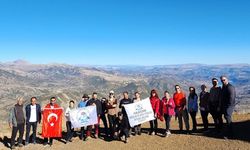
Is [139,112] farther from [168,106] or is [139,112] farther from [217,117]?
[217,117]

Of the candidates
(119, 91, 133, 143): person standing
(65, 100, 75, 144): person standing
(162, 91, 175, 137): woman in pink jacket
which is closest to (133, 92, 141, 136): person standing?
(119, 91, 133, 143): person standing

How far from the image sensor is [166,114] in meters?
19.7

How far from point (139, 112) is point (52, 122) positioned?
535 centimetres

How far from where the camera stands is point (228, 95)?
56.1ft

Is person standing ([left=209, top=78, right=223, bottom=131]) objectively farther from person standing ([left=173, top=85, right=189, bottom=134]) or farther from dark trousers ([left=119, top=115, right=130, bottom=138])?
dark trousers ([left=119, top=115, right=130, bottom=138])

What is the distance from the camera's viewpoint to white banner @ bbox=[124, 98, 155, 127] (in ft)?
64.8

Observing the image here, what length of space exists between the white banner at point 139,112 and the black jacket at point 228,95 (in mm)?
4585

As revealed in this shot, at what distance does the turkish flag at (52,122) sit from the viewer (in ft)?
65.5

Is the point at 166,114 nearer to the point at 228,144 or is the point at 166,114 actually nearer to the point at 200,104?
the point at 200,104

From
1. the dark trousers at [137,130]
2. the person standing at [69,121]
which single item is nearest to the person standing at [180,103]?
the dark trousers at [137,130]

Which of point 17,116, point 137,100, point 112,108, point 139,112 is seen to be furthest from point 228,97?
point 17,116

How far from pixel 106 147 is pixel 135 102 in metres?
3.26

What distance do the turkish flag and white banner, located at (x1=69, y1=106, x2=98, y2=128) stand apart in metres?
0.91

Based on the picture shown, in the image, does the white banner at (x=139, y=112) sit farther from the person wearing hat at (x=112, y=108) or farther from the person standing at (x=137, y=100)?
the person wearing hat at (x=112, y=108)
